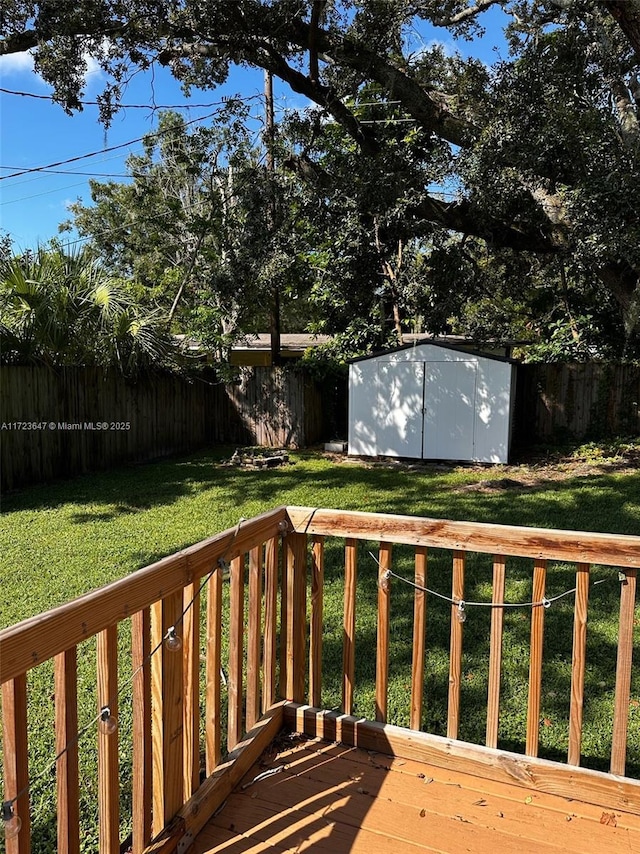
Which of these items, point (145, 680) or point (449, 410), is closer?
point (145, 680)

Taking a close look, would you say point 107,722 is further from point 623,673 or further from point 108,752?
point 623,673

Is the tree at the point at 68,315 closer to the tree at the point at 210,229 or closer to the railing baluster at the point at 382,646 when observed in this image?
the tree at the point at 210,229

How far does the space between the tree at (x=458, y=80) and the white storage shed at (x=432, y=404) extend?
2224 millimetres

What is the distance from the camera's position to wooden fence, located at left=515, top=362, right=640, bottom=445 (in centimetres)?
1069

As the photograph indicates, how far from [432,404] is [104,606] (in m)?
9.24

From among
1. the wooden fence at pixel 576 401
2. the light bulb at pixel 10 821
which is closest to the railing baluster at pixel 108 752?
the light bulb at pixel 10 821

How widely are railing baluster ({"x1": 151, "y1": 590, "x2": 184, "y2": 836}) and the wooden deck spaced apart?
0.20 meters

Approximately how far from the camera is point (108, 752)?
1.42m

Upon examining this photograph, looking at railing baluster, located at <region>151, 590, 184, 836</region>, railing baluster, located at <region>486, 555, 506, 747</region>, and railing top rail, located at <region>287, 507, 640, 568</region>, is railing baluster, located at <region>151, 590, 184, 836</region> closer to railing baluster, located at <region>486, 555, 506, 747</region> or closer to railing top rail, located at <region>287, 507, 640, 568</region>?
railing top rail, located at <region>287, 507, 640, 568</region>

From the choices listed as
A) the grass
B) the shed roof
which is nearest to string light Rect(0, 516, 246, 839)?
the grass

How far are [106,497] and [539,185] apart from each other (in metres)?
7.05

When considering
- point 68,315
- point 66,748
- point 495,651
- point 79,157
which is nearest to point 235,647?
point 66,748

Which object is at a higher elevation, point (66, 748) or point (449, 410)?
point (449, 410)

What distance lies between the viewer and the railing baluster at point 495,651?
195 cm
